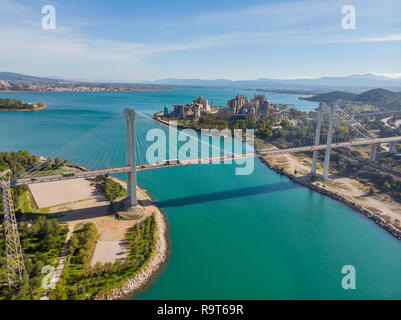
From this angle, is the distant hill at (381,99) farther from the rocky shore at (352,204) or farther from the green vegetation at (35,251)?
the green vegetation at (35,251)

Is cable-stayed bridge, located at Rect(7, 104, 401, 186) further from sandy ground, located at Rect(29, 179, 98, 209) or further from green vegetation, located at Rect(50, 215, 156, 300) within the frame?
green vegetation, located at Rect(50, 215, 156, 300)

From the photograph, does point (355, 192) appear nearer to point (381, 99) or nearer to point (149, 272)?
point (149, 272)

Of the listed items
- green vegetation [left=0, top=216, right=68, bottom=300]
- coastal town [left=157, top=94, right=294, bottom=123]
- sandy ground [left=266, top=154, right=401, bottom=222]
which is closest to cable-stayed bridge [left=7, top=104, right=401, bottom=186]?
sandy ground [left=266, top=154, right=401, bottom=222]

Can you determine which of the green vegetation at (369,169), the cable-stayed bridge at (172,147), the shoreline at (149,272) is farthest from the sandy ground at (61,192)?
the green vegetation at (369,169)

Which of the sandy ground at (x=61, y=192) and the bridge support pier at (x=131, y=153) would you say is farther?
the sandy ground at (x=61, y=192)

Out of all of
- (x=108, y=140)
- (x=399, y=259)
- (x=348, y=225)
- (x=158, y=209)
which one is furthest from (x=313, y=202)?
(x=108, y=140)

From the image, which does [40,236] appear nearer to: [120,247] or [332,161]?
[120,247]
